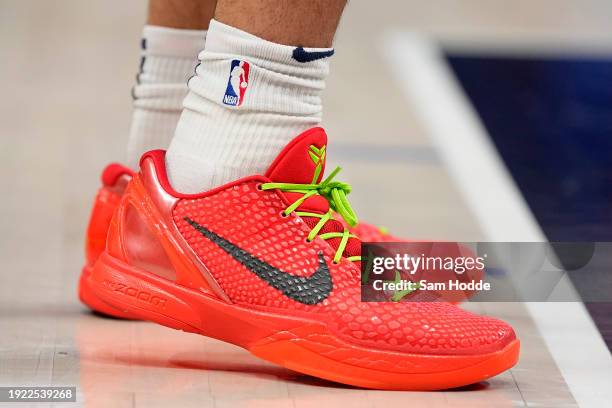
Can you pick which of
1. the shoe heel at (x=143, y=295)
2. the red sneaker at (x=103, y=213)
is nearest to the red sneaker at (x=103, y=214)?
the red sneaker at (x=103, y=213)

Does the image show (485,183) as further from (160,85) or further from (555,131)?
(160,85)

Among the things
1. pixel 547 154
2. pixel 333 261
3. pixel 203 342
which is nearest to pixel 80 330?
pixel 203 342

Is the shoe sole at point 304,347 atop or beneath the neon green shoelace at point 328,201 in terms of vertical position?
beneath

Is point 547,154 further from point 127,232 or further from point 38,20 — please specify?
point 38,20

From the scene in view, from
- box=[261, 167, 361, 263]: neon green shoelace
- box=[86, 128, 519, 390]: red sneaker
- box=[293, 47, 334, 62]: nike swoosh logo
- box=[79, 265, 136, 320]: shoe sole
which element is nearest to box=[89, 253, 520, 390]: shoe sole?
box=[86, 128, 519, 390]: red sneaker

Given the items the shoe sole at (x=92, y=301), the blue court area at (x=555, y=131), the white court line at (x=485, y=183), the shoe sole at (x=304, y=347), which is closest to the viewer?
the shoe sole at (x=304, y=347)

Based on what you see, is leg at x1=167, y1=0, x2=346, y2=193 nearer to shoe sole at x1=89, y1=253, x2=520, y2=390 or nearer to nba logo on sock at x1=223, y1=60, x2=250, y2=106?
nba logo on sock at x1=223, y1=60, x2=250, y2=106

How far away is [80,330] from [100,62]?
2.17 meters

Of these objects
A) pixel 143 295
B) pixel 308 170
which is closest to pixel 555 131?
pixel 308 170

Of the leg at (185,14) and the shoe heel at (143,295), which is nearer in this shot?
the shoe heel at (143,295)

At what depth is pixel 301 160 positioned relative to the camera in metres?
1.54

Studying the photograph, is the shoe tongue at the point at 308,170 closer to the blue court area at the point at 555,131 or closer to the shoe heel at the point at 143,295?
the shoe heel at the point at 143,295

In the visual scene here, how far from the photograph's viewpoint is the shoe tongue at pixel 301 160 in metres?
1.53

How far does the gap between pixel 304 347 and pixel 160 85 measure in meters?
0.56
